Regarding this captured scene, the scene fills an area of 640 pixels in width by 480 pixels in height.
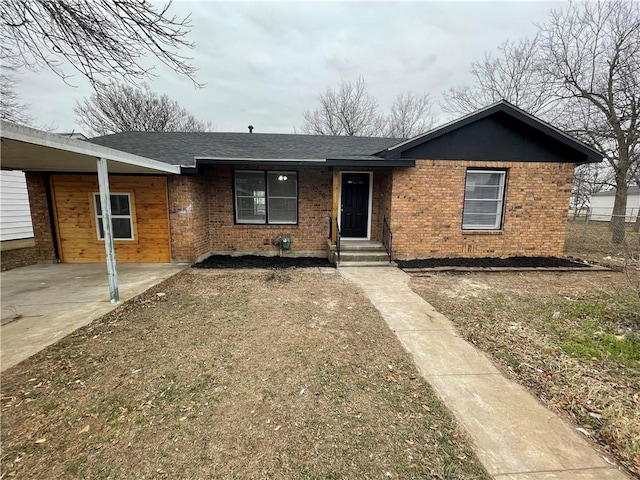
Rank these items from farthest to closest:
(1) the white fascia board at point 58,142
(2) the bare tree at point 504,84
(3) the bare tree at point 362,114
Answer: (3) the bare tree at point 362,114
(2) the bare tree at point 504,84
(1) the white fascia board at point 58,142

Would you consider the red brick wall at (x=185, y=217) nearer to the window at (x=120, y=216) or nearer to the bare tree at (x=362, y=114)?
the window at (x=120, y=216)

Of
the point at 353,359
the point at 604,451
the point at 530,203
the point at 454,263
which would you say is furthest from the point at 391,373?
the point at 530,203

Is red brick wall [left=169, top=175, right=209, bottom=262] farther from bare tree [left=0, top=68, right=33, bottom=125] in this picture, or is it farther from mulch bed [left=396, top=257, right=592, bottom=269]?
bare tree [left=0, top=68, right=33, bottom=125]

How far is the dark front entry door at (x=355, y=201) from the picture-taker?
28.3 feet

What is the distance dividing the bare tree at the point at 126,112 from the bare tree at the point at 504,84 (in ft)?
72.5

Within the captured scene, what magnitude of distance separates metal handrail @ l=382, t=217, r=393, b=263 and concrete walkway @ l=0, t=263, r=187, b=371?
5519 millimetres

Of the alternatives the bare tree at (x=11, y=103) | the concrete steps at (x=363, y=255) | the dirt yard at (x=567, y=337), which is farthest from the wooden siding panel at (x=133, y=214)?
the bare tree at (x=11, y=103)

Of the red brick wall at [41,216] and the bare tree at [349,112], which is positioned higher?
the bare tree at [349,112]

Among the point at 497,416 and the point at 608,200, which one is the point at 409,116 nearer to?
the point at 497,416

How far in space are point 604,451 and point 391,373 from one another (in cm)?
159

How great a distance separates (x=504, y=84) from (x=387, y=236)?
16.7 meters

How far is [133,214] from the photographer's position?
7.48 metres

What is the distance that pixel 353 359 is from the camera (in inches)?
124

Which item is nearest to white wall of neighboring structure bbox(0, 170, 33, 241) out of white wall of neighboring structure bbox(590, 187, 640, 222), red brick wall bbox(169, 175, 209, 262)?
red brick wall bbox(169, 175, 209, 262)
